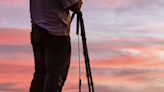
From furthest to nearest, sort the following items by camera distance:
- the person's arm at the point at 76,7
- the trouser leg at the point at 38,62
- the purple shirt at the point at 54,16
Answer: the trouser leg at the point at 38,62
the person's arm at the point at 76,7
the purple shirt at the point at 54,16

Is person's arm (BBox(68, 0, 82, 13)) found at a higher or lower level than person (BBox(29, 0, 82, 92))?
higher

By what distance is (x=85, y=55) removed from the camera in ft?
21.1

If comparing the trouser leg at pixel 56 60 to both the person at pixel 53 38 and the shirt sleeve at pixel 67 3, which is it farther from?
the shirt sleeve at pixel 67 3

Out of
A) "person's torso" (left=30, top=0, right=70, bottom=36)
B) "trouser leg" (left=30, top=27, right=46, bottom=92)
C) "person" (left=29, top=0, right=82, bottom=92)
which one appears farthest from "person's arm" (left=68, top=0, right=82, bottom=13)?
"trouser leg" (left=30, top=27, right=46, bottom=92)

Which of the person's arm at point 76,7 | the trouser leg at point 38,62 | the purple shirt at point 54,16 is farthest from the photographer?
the trouser leg at point 38,62

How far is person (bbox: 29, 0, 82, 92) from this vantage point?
18.9ft

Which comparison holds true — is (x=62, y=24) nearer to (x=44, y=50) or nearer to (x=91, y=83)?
(x=44, y=50)

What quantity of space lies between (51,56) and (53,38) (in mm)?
341

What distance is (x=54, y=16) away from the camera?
577cm

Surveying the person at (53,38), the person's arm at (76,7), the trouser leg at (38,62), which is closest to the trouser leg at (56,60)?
the person at (53,38)

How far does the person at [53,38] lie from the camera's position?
18.9 ft

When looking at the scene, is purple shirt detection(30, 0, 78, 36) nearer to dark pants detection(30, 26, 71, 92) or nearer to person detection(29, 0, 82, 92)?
person detection(29, 0, 82, 92)

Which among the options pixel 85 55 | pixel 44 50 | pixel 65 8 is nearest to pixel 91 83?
pixel 85 55

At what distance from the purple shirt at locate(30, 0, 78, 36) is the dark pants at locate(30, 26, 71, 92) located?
0.12 meters
